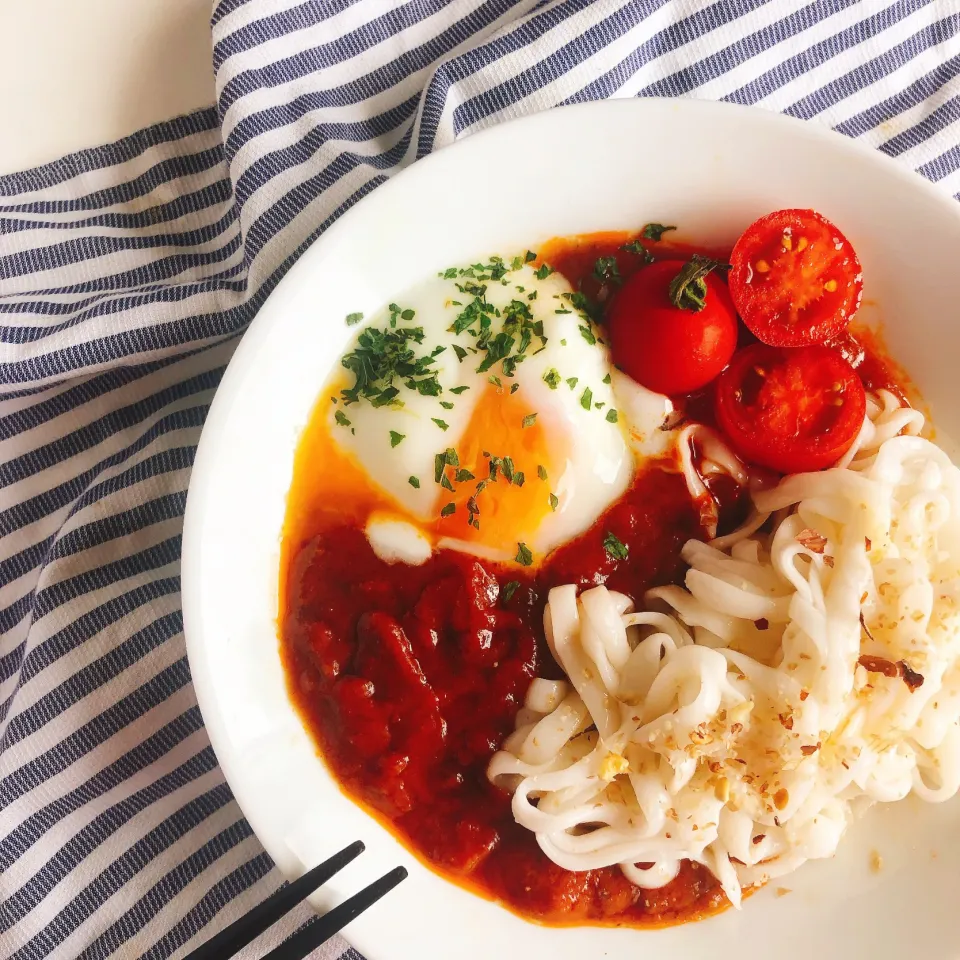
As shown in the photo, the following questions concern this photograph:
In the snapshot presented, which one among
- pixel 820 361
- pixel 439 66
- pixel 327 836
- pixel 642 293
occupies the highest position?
pixel 439 66

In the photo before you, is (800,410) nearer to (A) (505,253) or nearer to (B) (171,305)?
(A) (505,253)

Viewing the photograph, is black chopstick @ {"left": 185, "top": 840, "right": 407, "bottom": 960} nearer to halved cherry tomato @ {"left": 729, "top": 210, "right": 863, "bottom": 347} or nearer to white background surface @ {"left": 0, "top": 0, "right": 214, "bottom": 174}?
halved cherry tomato @ {"left": 729, "top": 210, "right": 863, "bottom": 347}

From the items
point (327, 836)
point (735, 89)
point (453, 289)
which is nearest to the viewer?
point (327, 836)

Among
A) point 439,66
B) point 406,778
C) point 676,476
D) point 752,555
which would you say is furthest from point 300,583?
point 439,66

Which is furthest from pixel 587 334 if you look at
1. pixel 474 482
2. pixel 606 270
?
pixel 474 482

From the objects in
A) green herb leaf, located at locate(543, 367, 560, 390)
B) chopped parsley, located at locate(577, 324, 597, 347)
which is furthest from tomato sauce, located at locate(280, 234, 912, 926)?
green herb leaf, located at locate(543, 367, 560, 390)

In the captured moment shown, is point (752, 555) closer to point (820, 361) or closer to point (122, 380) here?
point (820, 361)
